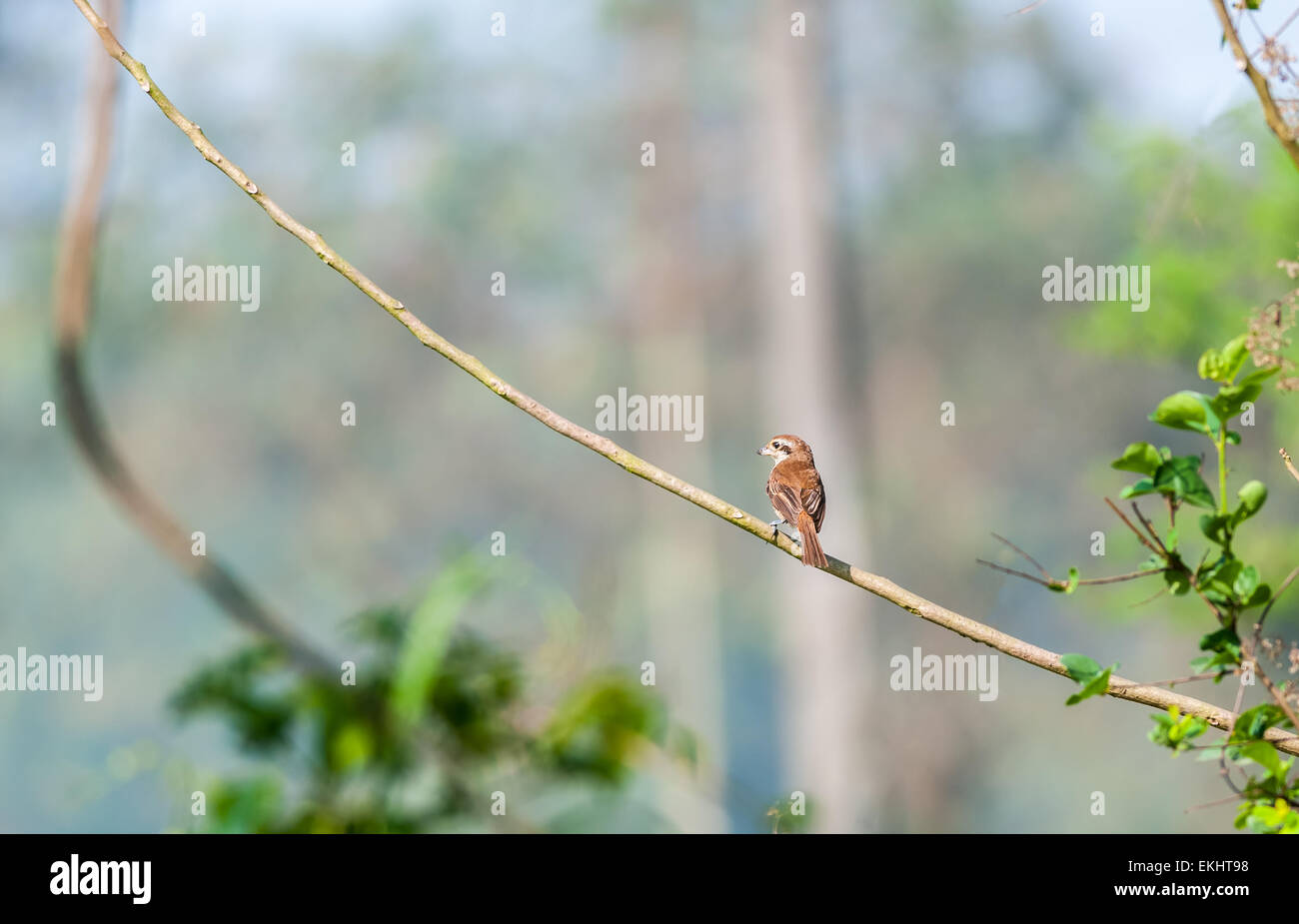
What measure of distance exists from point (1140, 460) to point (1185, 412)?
54 mm

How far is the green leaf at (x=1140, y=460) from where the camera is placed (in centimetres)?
96

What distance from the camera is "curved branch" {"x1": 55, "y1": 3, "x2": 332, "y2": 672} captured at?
3.39m

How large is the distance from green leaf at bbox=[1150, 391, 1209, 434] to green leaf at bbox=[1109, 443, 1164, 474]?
0.09ft

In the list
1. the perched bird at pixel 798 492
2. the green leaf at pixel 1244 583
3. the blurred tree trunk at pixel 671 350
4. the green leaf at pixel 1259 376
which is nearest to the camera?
the green leaf at pixel 1259 376

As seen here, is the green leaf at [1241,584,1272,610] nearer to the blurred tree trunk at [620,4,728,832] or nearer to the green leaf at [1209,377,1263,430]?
the green leaf at [1209,377,1263,430]

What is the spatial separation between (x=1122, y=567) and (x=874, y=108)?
1027cm

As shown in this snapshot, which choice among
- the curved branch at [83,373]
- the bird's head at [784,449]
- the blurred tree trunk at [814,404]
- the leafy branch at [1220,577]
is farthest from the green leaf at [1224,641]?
the blurred tree trunk at [814,404]

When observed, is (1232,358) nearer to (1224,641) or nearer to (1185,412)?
(1185,412)

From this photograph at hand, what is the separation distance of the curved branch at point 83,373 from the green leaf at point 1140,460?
2.94 metres

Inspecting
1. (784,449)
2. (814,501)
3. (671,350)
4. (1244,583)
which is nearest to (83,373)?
(784,449)

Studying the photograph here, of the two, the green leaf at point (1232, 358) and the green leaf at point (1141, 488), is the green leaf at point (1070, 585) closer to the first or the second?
the green leaf at point (1141, 488)

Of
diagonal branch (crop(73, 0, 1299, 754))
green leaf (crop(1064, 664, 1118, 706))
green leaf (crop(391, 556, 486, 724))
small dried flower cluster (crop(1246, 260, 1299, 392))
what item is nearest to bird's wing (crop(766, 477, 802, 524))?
green leaf (crop(391, 556, 486, 724))

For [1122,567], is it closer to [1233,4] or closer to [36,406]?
[1233,4]

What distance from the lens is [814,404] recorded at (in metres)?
7.12
